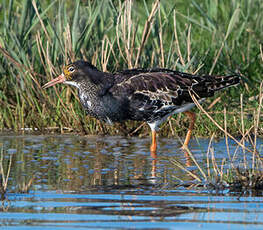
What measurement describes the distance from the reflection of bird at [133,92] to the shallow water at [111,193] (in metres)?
0.42

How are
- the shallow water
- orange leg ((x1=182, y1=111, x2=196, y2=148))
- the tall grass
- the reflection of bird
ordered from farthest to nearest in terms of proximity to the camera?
the tall grass, orange leg ((x1=182, y1=111, x2=196, y2=148)), the reflection of bird, the shallow water

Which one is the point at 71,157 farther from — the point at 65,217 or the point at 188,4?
the point at 188,4

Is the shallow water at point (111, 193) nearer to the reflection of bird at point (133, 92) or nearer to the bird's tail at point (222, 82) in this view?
the reflection of bird at point (133, 92)

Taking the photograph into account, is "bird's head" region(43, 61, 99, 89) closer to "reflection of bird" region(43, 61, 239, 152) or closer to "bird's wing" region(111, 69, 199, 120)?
"reflection of bird" region(43, 61, 239, 152)

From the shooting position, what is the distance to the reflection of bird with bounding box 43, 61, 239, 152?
30.6 ft

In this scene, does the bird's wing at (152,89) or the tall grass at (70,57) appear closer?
the bird's wing at (152,89)

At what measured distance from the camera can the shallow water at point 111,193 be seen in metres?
5.19

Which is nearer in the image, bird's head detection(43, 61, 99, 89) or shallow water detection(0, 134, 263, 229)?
shallow water detection(0, 134, 263, 229)

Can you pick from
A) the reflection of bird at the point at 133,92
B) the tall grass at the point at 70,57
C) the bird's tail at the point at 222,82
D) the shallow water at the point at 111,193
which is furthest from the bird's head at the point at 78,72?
the bird's tail at the point at 222,82

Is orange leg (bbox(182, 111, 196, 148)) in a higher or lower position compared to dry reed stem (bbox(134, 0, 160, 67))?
lower

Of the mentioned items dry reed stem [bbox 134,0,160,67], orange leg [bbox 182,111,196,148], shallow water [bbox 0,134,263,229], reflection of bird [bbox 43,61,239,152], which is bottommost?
shallow water [bbox 0,134,263,229]

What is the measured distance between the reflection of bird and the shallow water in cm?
42

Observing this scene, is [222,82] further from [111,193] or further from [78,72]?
[111,193]

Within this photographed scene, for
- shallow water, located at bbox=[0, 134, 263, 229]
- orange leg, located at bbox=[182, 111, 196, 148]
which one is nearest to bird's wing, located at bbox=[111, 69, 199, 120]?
orange leg, located at bbox=[182, 111, 196, 148]
